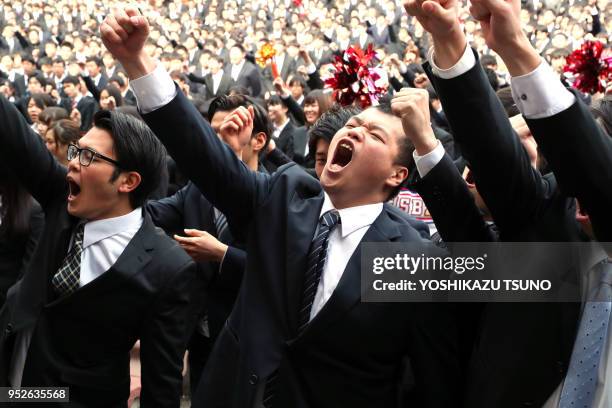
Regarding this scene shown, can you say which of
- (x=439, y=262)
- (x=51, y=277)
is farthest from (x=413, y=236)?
(x=51, y=277)

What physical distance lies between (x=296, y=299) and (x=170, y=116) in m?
0.62

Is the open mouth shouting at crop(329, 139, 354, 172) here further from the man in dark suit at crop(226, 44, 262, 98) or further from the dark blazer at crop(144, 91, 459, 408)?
the man in dark suit at crop(226, 44, 262, 98)

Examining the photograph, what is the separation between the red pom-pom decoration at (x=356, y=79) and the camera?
11.5 feet

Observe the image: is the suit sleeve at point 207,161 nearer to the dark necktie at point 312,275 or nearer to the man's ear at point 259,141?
the dark necktie at point 312,275

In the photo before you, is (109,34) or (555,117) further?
(109,34)

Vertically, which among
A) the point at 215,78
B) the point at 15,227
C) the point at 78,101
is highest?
the point at 15,227

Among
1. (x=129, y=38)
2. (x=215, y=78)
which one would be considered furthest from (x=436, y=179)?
(x=215, y=78)

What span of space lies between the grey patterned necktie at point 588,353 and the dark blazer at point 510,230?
1.6 inches

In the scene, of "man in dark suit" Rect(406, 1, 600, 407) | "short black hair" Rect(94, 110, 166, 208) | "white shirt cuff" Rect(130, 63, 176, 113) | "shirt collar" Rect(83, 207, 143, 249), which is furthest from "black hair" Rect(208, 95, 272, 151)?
"man in dark suit" Rect(406, 1, 600, 407)

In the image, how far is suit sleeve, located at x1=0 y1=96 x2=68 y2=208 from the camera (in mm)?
2564

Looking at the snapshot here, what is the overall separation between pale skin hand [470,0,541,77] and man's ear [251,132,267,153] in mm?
2387

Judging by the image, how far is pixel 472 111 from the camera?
6.40 feet

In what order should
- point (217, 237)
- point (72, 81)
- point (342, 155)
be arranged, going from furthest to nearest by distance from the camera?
point (72, 81), point (217, 237), point (342, 155)

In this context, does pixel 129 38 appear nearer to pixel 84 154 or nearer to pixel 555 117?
pixel 84 154
